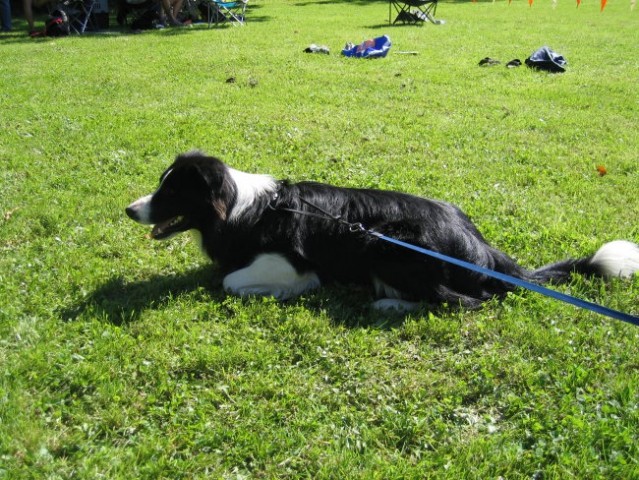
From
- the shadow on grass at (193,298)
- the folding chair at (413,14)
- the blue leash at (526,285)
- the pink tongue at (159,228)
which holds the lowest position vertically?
the shadow on grass at (193,298)

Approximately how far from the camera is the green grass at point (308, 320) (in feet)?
8.88

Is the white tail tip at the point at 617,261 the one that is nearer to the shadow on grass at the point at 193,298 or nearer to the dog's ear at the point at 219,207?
the shadow on grass at the point at 193,298

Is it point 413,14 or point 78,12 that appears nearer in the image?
point 78,12

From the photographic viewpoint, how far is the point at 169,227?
13.1ft

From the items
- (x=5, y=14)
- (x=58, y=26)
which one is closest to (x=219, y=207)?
(x=58, y=26)

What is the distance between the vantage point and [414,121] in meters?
7.86

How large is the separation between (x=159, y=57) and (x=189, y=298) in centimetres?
969

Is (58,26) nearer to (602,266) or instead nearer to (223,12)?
(223,12)

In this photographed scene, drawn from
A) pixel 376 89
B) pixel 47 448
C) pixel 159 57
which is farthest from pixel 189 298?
pixel 159 57

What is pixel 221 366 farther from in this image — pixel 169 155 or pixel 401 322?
Result: pixel 169 155

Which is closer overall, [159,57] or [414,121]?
[414,121]

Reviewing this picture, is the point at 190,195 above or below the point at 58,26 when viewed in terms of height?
below

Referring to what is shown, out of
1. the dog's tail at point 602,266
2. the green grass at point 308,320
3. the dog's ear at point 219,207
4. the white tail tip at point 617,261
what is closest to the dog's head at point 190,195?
the dog's ear at point 219,207

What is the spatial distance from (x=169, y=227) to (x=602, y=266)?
301cm
